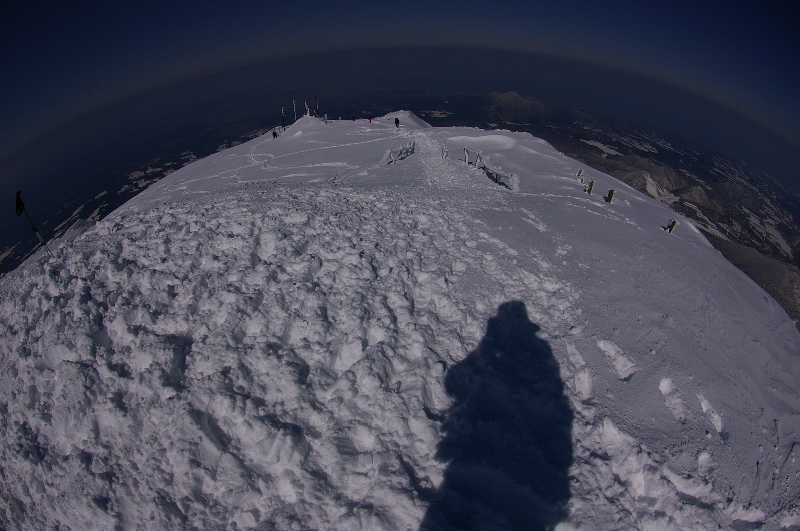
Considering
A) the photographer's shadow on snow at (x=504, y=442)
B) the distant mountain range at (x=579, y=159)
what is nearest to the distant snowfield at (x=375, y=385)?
the photographer's shadow on snow at (x=504, y=442)

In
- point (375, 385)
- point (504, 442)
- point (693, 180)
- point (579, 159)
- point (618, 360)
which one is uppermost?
point (375, 385)

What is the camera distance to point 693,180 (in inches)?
3440

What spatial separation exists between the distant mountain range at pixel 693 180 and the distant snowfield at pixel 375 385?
1875 cm

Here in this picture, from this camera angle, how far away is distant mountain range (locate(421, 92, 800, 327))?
27208 millimetres

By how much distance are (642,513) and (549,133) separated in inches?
4678

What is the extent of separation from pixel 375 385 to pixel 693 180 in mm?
117741

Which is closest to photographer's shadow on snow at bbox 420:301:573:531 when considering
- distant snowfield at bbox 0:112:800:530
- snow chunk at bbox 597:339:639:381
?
distant snowfield at bbox 0:112:800:530

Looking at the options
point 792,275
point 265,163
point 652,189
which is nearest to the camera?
point 792,275

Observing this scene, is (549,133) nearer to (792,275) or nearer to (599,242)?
(792,275)

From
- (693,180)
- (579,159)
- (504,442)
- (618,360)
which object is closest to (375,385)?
(504,442)

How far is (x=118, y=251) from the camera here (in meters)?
8.57

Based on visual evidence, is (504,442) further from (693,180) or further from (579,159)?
(693,180)

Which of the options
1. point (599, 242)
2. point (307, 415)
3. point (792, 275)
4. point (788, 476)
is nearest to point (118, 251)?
point (307, 415)

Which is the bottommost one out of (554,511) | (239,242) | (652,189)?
(652,189)
